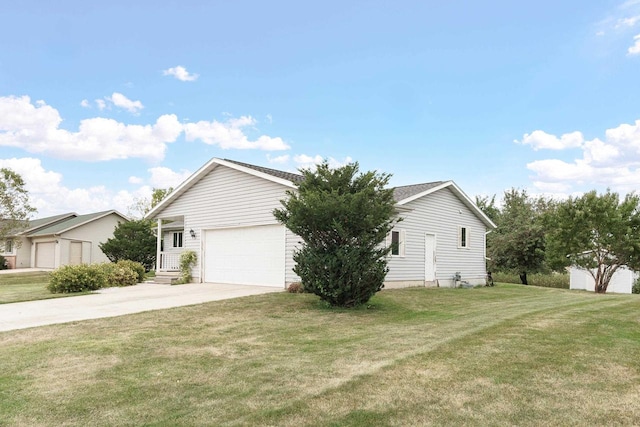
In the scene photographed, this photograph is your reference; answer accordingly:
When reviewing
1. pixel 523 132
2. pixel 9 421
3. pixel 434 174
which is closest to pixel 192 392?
pixel 9 421

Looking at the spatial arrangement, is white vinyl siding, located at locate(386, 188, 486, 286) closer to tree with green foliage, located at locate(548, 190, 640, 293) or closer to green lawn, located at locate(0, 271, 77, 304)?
tree with green foliage, located at locate(548, 190, 640, 293)

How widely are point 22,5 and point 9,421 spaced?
1479 cm

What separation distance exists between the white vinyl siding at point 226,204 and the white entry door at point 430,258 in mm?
5966

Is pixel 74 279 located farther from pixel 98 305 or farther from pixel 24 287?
pixel 24 287

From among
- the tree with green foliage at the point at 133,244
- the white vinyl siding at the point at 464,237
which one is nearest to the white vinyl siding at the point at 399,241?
the white vinyl siding at the point at 464,237

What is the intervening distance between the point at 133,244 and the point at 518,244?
85.9ft

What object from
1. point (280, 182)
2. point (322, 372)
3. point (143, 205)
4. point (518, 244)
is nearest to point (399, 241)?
point (280, 182)

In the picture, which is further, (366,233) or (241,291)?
(241,291)

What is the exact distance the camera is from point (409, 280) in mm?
17047

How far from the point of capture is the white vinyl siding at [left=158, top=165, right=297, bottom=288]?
16047mm

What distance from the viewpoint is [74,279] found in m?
15.0

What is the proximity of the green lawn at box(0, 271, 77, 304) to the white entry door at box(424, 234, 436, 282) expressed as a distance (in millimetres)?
13037

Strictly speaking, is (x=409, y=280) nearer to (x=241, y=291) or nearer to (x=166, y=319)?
(x=241, y=291)

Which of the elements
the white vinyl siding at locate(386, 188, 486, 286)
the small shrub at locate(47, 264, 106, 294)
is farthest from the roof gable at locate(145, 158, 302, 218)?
the small shrub at locate(47, 264, 106, 294)
